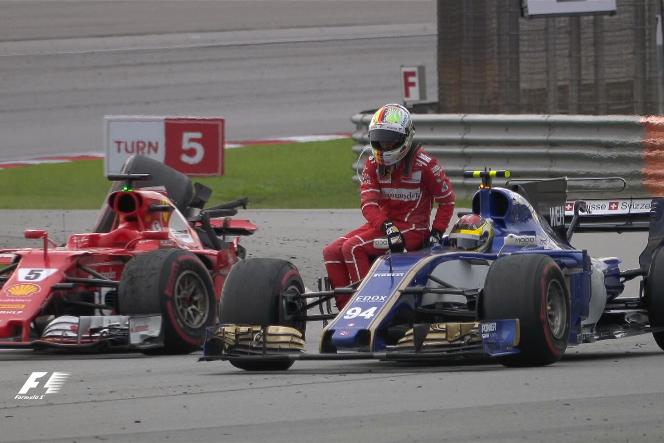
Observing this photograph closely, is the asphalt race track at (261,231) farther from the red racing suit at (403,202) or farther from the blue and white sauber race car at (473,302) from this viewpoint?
the red racing suit at (403,202)

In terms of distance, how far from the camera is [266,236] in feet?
61.8

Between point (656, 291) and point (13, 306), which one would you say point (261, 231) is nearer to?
point (13, 306)

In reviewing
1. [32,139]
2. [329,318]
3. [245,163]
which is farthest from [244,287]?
[32,139]

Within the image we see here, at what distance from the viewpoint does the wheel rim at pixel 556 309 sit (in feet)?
34.9

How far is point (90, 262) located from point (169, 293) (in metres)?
0.87

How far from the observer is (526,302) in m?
10.2

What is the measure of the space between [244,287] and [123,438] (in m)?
3.20

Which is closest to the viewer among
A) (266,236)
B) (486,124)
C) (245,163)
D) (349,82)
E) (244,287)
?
(244,287)

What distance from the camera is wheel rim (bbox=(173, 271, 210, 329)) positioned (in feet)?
41.1

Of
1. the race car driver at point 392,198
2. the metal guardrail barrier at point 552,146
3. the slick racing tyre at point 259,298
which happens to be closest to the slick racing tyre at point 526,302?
the race car driver at point 392,198

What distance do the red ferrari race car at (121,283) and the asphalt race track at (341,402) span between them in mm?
203

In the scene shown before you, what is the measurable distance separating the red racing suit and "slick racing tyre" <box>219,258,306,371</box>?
1.60 feet

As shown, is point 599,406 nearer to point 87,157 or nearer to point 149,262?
point 149,262

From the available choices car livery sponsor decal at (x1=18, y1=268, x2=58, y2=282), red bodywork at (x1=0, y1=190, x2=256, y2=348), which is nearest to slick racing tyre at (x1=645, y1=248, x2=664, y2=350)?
red bodywork at (x1=0, y1=190, x2=256, y2=348)
